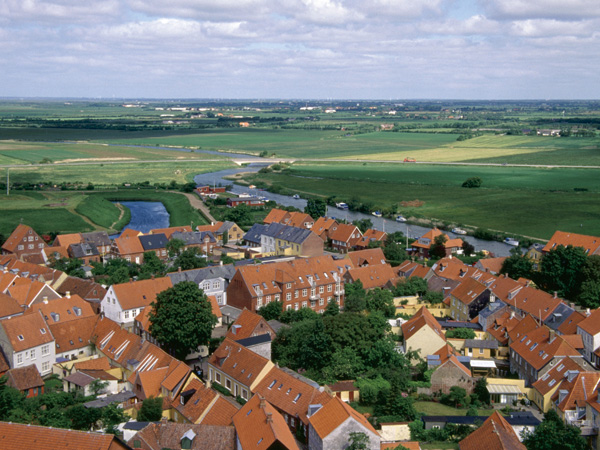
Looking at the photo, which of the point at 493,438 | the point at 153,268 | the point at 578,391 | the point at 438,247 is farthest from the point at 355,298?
the point at 438,247

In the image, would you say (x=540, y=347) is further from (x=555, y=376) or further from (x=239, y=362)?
(x=239, y=362)

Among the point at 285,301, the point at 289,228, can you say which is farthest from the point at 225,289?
the point at 289,228

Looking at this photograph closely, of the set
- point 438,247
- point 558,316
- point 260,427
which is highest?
point 260,427

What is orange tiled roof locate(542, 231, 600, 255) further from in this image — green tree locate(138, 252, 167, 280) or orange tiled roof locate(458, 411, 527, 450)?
green tree locate(138, 252, 167, 280)

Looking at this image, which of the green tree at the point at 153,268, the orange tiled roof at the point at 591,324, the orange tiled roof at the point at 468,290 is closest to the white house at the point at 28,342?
the green tree at the point at 153,268

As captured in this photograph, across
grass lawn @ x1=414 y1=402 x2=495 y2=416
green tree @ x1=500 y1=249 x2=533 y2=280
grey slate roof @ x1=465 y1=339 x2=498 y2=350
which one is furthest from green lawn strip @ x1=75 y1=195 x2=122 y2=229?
grass lawn @ x1=414 y1=402 x2=495 y2=416

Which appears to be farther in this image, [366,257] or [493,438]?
[366,257]
